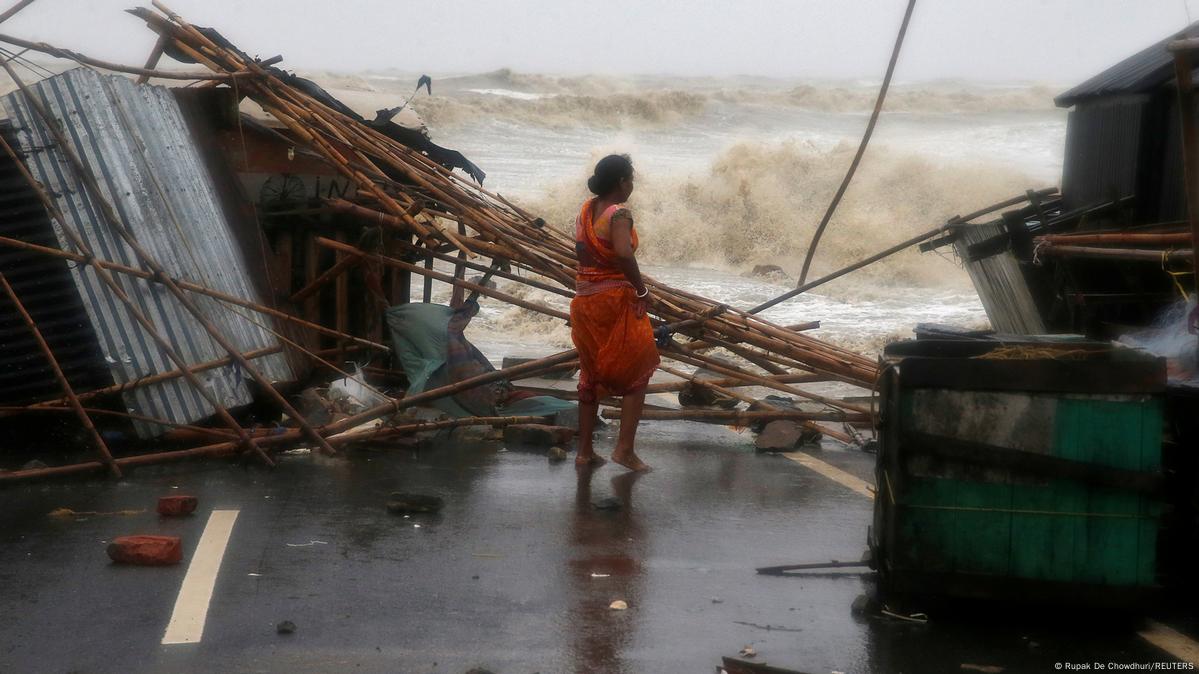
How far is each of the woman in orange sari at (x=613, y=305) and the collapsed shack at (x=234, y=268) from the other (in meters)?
0.78

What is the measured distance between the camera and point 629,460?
738 cm

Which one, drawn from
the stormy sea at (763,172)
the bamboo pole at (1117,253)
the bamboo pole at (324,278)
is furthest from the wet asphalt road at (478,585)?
the stormy sea at (763,172)

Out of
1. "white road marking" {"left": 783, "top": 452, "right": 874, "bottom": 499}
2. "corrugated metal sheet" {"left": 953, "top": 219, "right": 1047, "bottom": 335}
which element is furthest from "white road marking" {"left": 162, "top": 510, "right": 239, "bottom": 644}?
"corrugated metal sheet" {"left": 953, "top": 219, "right": 1047, "bottom": 335}

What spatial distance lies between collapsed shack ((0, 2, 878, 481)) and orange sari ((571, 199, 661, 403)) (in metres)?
0.78

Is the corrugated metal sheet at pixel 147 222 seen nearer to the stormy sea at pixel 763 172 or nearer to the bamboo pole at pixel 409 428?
the bamboo pole at pixel 409 428

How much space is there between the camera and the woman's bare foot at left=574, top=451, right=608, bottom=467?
24.5ft

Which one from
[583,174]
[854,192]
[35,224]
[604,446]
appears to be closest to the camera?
[35,224]

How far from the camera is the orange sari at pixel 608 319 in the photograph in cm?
725

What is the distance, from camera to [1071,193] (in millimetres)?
9359

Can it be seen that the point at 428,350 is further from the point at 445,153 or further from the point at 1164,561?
the point at 1164,561

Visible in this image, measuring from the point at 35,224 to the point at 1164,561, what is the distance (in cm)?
635

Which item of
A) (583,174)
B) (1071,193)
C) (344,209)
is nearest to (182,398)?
(344,209)

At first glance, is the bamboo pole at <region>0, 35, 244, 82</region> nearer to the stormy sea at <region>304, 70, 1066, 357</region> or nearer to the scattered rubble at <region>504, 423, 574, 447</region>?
the stormy sea at <region>304, 70, 1066, 357</region>

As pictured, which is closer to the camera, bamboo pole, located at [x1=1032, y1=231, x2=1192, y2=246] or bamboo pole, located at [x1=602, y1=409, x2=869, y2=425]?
bamboo pole, located at [x1=1032, y1=231, x2=1192, y2=246]
